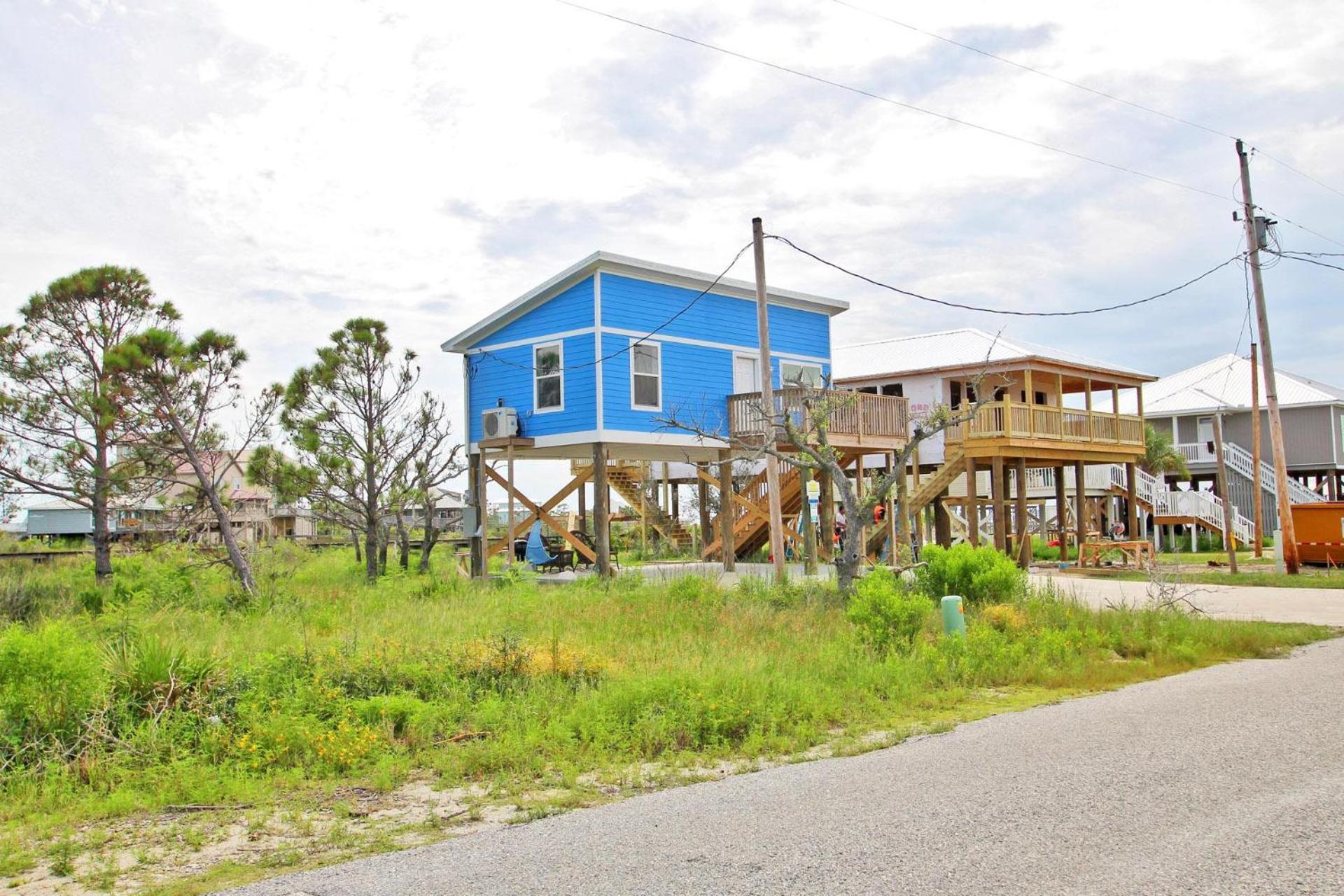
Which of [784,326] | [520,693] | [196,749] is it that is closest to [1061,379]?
[784,326]

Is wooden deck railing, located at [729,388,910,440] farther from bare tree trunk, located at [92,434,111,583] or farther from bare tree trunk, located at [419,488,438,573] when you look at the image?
bare tree trunk, located at [92,434,111,583]

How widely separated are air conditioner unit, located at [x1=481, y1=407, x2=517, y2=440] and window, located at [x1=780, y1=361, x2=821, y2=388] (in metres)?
6.41

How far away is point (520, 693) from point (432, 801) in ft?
8.56

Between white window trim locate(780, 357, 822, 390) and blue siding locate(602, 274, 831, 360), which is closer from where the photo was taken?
blue siding locate(602, 274, 831, 360)

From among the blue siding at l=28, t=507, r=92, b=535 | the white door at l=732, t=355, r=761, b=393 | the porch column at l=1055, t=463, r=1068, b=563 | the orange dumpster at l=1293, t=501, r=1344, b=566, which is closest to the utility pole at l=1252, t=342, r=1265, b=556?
the orange dumpster at l=1293, t=501, r=1344, b=566

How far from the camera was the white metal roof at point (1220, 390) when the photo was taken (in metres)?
42.2

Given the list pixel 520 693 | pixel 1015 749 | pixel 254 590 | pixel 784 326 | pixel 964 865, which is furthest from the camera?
pixel 784 326

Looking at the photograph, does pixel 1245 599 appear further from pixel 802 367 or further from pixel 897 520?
pixel 897 520

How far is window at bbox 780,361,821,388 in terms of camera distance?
2556cm

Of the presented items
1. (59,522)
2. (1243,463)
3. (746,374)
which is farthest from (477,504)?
(59,522)

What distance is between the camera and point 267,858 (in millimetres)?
5598

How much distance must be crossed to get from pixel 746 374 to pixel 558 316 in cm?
501

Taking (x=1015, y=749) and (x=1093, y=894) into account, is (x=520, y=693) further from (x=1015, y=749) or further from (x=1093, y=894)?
(x=1093, y=894)

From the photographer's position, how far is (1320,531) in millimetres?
27312
